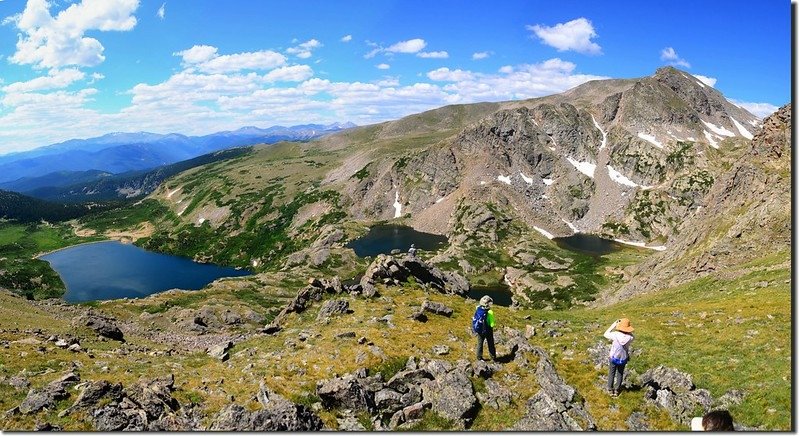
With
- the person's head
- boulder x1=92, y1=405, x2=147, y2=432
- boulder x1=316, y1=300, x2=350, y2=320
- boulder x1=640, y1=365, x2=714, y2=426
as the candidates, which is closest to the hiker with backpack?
boulder x1=640, y1=365, x2=714, y2=426

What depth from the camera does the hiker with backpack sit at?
92.1 feet

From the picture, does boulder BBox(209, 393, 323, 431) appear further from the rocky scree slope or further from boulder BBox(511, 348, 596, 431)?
the rocky scree slope

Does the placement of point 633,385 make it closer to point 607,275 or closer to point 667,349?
point 667,349

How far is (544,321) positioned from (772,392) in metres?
22.1

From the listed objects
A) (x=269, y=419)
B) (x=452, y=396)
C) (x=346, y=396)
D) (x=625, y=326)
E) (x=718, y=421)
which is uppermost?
(x=625, y=326)

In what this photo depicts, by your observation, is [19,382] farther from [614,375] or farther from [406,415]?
[614,375]

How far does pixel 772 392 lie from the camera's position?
21.1m


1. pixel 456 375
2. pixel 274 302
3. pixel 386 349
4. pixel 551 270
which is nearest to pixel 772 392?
pixel 456 375

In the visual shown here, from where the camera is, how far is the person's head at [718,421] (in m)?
16.7

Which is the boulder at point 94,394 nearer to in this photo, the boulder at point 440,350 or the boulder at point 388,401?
the boulder at point 388,401

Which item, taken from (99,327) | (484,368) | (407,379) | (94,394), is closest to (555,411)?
(484,368)

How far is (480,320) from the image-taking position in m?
28.5

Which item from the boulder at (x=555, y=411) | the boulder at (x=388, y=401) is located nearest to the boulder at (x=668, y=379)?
the boulder at (x=555, y=411)

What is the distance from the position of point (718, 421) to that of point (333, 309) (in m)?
34.2
